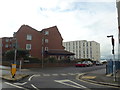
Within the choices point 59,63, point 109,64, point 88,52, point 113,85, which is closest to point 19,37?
point 59,63

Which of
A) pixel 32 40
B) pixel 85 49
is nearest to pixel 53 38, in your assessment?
pixel 32 40

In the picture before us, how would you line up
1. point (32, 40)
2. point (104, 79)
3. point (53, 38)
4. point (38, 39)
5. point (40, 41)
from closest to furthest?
point (104, 79), point (32, 40), point (38, 39), point (40, 41), point (53, 38)

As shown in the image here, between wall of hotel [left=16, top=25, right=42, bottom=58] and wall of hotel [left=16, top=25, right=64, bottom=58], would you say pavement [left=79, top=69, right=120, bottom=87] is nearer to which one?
wall of hotel [left=16, top=25, right=64, bottom=58]

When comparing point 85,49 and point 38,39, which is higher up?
point 38,39

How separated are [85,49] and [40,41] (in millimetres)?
72509

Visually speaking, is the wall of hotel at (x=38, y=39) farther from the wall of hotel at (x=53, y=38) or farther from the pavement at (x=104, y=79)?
the pavement at (x=104, y=79)

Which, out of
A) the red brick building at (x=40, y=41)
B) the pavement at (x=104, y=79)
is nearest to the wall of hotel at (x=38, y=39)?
the red brick building at (x=40, y=41)

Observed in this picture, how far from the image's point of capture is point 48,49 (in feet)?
175

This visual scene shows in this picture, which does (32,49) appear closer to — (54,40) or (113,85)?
(54,40)

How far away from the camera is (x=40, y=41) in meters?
51.9

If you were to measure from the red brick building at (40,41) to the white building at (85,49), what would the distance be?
205 ft

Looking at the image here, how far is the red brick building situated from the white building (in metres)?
62.6

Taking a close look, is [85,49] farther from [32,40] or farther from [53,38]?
[32,40]

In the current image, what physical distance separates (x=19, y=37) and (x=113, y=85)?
4055cm
